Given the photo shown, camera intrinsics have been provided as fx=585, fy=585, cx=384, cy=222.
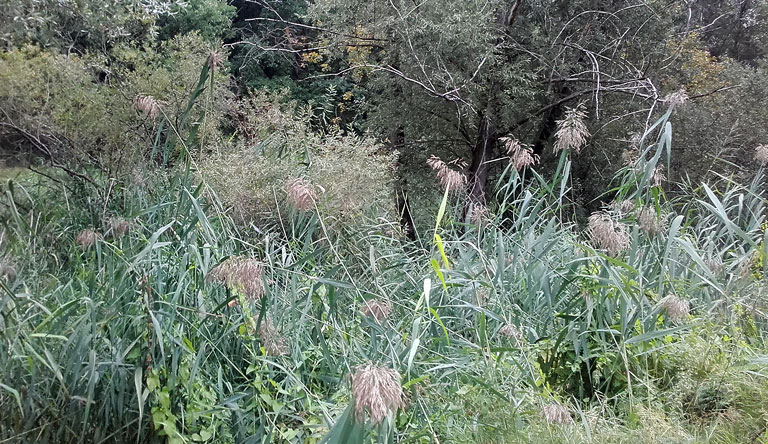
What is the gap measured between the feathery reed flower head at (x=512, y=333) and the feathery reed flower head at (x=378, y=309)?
1.44 ft

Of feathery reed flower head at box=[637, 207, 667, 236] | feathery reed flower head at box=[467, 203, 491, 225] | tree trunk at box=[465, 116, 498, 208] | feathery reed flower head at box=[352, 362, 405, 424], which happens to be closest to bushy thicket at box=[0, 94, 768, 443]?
feathery reed flower head at box=[637, 207, 667, 236]

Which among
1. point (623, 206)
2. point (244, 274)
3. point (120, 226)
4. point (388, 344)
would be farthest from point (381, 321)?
point (623, 206)

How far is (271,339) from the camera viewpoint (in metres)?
2.10

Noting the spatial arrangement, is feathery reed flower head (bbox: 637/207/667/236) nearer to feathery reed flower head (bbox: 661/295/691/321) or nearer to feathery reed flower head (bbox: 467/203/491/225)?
feathery reed flower head (bbox: 661/295/691/321)

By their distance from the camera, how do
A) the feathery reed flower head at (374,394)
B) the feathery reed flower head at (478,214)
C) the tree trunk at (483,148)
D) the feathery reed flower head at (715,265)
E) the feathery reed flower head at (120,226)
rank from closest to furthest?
the feathery reed flower head at (374,394)
the feathery reed flower head at (120,226)
the feathery reed flower head at (715,265)
the feathery reed flower head at (478,214)
the tree trunk at (483,148)

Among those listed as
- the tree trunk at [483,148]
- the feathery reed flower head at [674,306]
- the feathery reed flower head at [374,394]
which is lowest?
the tree trunk at [483,148]

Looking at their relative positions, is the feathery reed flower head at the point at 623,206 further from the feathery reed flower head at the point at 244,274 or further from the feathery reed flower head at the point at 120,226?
the feathery reed flower head at the point at 120,226

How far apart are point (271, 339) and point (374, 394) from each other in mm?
1004

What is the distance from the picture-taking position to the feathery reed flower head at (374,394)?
1.17 metres

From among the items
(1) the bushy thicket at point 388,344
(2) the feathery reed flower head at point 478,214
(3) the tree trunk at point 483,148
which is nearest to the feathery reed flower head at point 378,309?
(1) the bushy thicket at point 388,344

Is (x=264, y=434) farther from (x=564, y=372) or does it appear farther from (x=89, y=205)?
(x=89, y=205)

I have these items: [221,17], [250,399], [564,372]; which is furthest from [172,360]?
[221,17]

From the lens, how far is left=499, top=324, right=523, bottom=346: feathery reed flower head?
2.15 metres

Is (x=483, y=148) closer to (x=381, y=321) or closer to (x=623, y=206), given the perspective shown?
(x=623, y=206)
